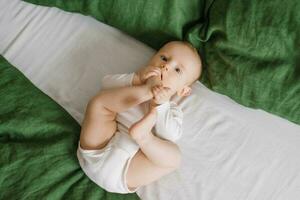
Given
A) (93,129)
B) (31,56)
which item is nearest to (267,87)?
(93,129)

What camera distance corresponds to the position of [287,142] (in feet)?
3.65

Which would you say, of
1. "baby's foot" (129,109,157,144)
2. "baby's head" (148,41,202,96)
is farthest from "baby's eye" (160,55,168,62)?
"baby's foot" (129,109,157,144)

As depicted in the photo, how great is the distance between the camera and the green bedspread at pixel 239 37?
102 cm

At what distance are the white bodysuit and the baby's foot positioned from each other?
3.1 inches

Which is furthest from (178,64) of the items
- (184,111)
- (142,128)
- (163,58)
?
(142,128)

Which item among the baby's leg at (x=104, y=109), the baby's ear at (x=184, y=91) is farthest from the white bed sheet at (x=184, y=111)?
the baby's leg at (x=104, y=109)

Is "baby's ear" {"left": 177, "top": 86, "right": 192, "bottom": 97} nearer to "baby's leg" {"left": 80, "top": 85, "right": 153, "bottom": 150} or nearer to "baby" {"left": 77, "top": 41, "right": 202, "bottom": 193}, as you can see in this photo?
"baby" {"left": 77, "top": 41, "right": 202, "bottom": 193}

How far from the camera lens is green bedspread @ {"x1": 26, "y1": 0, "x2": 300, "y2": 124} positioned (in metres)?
1.02

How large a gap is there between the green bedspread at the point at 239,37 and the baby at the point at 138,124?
7 centimetres

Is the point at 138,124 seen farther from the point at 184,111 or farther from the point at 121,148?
the point at 184,111

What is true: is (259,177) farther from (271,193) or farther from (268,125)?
(268,125)

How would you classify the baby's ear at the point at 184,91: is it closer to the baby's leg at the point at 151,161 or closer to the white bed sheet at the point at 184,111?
the white bed sheet at the point at 184,111

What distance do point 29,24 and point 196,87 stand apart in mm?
667

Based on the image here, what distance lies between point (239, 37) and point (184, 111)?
0.28 m
